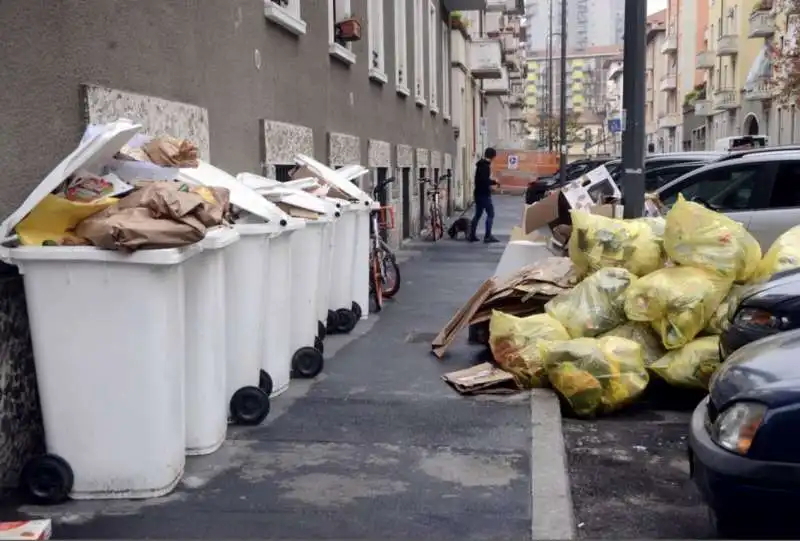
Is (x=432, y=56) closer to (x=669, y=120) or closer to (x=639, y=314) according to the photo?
(x=639, y=314)

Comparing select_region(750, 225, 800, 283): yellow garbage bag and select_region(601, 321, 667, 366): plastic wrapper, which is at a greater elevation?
select_region(750, 225, 800, 283): yellow garbage bag

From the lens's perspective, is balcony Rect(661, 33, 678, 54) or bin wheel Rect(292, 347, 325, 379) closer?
bin wheel Rect(292, 347, 325, 379)

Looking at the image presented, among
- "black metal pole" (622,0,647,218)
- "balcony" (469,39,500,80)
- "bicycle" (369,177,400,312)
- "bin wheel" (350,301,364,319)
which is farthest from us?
"balcony" (469,39,500,80)

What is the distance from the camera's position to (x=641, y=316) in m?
6.76

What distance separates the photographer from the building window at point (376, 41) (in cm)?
1555

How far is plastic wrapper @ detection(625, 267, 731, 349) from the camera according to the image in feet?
21.5

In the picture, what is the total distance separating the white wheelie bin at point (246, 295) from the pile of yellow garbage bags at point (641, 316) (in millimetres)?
1976

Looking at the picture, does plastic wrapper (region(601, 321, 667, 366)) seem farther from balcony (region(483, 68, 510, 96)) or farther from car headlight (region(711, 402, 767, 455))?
balcony (region(483, 68, 510, 96))

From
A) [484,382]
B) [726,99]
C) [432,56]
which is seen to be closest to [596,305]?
[484,382]

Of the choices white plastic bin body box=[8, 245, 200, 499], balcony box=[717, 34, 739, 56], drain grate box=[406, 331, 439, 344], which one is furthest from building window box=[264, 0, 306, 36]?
balcony box=[717, 34, 739, 56]

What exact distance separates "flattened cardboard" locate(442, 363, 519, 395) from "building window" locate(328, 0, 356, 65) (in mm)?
6488

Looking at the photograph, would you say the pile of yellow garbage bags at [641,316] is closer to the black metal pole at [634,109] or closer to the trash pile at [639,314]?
the trash pile at [639,314]

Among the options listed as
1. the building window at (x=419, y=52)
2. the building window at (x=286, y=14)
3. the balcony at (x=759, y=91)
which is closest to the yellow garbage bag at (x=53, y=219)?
the building window at (x=286, y=14)

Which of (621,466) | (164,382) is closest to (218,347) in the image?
(164,382)
